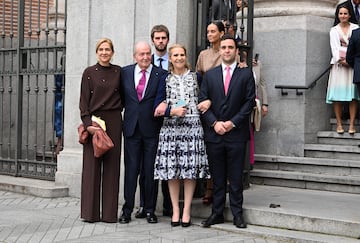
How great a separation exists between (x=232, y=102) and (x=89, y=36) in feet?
10.8

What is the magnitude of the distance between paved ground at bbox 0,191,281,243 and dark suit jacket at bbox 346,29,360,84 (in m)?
3.66

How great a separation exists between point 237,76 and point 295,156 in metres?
3.35

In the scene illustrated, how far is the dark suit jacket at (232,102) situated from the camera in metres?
7.57

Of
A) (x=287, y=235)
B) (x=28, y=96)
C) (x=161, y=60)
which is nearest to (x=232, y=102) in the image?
(x=161, y=60)

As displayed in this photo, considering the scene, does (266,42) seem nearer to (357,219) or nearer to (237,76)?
(237,76)

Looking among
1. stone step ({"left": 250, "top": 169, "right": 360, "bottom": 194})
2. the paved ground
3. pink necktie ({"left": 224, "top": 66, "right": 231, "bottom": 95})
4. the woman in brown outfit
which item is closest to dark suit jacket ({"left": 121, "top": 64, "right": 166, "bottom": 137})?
the woman in brown outfit

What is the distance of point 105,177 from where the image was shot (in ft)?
26.8

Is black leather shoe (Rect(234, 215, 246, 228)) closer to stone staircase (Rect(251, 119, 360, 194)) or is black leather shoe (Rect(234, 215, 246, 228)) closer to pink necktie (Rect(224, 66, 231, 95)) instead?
pink necktie (Rect(224, 66, 231, 95))

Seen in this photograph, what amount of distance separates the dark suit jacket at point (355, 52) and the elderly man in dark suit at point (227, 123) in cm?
310

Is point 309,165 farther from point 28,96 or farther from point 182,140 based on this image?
point 28,96

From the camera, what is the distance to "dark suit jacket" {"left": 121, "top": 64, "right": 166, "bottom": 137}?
8031 millimetres

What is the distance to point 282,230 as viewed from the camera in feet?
24.2

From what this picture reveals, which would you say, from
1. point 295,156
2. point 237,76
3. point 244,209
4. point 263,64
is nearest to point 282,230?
point 244,209

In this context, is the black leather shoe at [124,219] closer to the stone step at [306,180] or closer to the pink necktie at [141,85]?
the pink necktie at [141,85]
